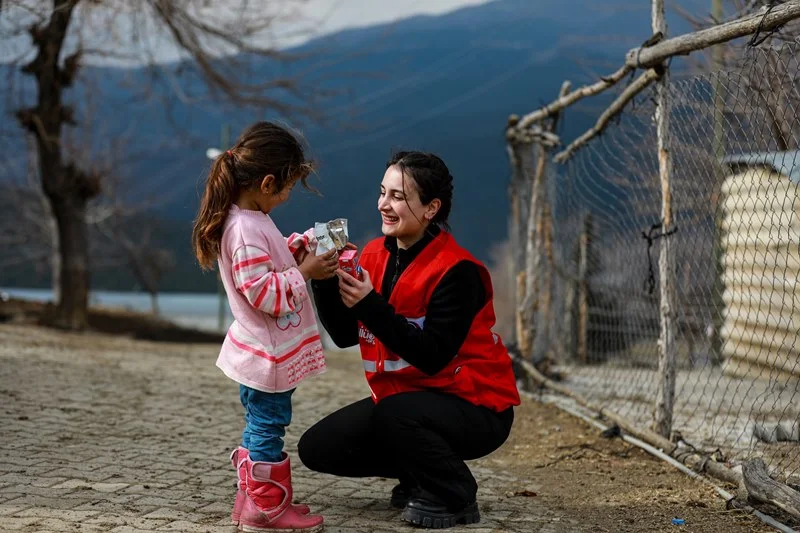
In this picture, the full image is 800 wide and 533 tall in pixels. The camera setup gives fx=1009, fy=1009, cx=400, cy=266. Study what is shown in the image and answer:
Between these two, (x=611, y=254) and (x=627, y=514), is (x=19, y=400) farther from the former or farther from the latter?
(x=611, y=254)

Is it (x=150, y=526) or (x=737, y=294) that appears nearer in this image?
(x=150, y=526)

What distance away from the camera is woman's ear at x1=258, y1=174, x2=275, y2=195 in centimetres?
356

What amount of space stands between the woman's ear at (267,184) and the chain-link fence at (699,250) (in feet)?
6.93

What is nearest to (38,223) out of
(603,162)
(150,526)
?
(603,162)

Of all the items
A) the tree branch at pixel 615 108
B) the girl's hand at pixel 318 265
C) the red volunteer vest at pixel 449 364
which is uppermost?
the tree branch at pixel 615 108

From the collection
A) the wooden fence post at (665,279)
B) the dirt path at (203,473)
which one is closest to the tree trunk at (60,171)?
the dirt path at (203,473)

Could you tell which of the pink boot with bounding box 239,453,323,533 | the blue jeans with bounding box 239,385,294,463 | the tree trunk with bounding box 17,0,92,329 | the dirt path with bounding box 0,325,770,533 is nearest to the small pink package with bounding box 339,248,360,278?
the blue jeans with bounding box 239,385,294,463

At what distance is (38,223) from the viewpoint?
29094 millimetres

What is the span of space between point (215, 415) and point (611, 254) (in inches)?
177

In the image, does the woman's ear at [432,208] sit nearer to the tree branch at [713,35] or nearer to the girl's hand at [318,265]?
the girl's hand at [318,265]

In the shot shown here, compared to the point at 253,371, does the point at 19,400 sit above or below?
below

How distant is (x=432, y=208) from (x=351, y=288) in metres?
0.53

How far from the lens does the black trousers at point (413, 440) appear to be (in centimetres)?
375

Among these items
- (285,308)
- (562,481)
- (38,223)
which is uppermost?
(285,308)
